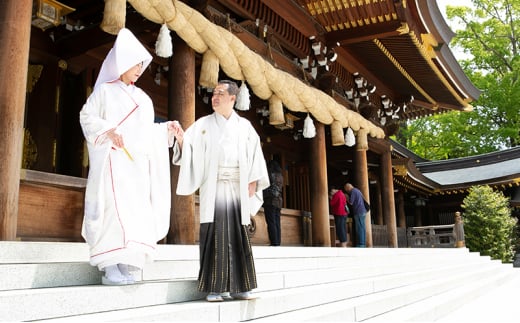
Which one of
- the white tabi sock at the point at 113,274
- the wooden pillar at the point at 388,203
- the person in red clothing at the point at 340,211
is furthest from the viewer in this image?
the wooden pillar at the point at 388,203

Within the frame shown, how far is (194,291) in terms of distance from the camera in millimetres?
3416

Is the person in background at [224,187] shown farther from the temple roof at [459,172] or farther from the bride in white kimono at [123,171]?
the temple roof at [459,172]

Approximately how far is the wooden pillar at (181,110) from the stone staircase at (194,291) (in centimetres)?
86

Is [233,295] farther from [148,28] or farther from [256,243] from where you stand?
[256,243]

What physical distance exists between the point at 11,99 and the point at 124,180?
1519mm

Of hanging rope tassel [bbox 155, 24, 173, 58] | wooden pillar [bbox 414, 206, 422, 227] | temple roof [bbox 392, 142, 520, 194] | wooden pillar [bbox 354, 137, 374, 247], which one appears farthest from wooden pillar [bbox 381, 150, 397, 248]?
hanging rope tassel [bbox 155, 24, 173, 58]

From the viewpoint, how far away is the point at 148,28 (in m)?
5.76

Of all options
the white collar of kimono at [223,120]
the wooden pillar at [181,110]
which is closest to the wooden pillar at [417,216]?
the wooden pillar at [181,110]

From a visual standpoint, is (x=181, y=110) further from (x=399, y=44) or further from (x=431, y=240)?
(x=431, y=240)

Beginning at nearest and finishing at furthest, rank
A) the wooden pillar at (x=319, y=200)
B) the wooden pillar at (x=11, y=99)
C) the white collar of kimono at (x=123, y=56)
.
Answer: the white collar of kimono at (x=123, y=56)
the wooden pillar at (x=11, y=99)
the wooden pillar at (x=319, y=200)

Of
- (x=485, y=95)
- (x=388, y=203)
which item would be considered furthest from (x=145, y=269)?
(x=485, y=95)

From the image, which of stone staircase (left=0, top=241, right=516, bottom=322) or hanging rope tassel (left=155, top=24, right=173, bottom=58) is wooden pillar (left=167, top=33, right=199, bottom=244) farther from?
stone staircase (left=0, top=241, right=516, bottom=322)

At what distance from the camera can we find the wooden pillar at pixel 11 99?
3684 mm

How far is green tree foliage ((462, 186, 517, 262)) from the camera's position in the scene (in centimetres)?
1605
